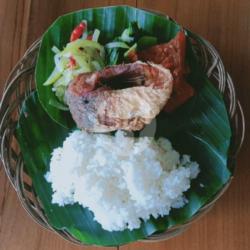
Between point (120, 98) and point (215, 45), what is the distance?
18.1 inches

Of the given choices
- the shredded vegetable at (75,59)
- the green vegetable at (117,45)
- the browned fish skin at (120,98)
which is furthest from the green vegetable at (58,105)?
the green vegetable at (117,45)

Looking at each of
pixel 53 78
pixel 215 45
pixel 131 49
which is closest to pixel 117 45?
pixel 131 49

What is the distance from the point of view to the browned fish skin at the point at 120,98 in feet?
4.61

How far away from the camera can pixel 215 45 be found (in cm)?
171

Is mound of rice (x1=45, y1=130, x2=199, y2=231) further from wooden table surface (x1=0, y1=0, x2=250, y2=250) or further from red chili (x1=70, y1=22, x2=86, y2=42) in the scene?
red chili (x1=70, y1=22, x2=86, y2=42)

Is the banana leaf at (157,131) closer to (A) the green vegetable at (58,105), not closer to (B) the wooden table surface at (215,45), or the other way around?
(A) the green vegetable at (58,105)

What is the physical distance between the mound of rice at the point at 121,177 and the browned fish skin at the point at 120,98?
0.26ft

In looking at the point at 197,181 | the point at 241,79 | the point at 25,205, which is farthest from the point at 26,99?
the point at 241,79

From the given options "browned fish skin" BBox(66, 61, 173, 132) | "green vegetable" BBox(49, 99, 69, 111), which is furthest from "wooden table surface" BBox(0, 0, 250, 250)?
"browned fish skin" BBox(66, 61, 173, 132)

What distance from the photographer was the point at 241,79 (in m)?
1.67

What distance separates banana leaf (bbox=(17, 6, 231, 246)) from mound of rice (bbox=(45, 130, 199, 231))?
0.03 m

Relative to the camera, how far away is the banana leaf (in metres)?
1.50

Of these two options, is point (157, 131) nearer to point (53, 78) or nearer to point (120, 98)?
point (120, 98)

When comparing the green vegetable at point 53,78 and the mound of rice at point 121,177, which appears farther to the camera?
the green vegetable at point 53,78
